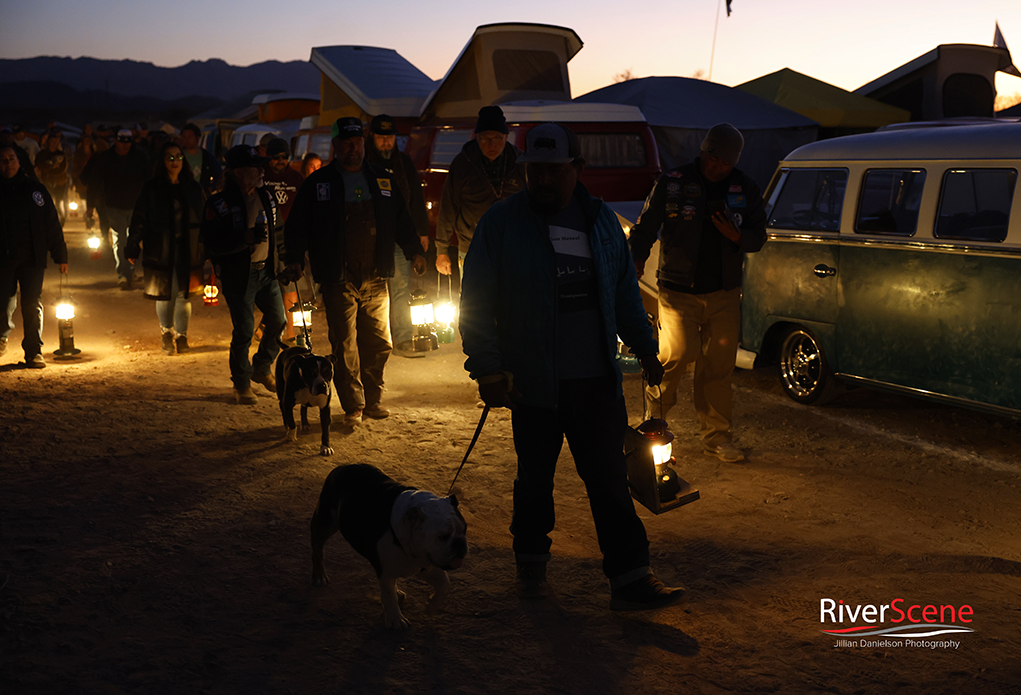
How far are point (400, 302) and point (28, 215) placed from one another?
363cm

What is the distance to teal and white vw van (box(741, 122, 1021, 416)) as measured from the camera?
19.9 feet

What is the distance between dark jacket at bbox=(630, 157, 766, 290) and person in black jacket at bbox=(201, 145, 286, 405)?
3.15 m

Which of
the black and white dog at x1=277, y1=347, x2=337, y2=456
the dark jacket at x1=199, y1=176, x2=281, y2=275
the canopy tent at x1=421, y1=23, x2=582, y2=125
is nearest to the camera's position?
the black and white dog at x1=277, y1=347, x2=337, y2=456

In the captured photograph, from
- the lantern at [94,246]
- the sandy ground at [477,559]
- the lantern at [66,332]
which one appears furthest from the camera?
the lantern at [94,246]

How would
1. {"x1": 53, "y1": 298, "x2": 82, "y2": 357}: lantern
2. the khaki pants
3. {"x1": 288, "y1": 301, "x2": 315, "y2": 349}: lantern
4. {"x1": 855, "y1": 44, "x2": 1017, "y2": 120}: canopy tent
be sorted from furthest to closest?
{"x1": 855, "y1": 44, "x2": 1017, "y2": 120}: canopy tent → {"x1": 53, "y1": 298, "x2": 82, "y2": 357}: lantern → {"x1": 288, "y1": 301, "x2": 315, "y2": 349}: lantern → the khaki pants

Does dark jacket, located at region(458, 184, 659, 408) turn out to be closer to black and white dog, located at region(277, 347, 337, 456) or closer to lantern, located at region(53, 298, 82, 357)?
black and white dog, located at region(277, 347, 337, 456)

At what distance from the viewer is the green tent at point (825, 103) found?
66.9 ft

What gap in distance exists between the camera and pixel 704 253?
20.0 feet

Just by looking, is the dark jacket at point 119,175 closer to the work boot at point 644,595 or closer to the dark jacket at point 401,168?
the dark jacket at point 401,168

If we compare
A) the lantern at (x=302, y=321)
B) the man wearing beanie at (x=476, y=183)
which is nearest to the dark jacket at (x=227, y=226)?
the lantern at (x=302, y=321)

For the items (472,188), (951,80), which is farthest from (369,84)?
(951,80)

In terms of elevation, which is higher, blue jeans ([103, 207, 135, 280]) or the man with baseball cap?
the man with baseball cap

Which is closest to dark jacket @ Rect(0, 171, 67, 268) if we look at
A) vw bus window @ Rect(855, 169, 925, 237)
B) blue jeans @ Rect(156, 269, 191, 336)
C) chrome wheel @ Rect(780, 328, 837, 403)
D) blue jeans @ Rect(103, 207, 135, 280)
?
blue jeans @ Rect(156, 269, 191, 336)

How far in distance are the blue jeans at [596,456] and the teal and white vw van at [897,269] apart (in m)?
3.37
